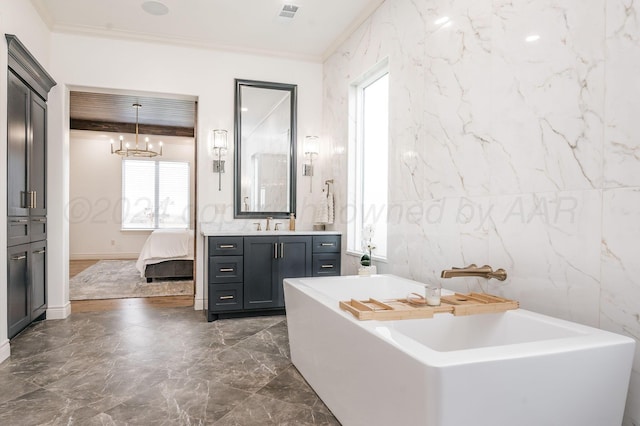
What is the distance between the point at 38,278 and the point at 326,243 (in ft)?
8.64

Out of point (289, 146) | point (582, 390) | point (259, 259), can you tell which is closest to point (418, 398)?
point (582, 390)

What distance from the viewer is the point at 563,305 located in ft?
6.08

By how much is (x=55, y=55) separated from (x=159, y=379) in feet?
11.0

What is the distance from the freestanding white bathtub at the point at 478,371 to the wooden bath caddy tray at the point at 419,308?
0.12ft

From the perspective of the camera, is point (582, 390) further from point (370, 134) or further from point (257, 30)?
point (257, 30)

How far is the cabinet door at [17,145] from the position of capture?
3.02 metres

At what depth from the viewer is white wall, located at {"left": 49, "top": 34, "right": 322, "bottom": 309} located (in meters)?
4.05

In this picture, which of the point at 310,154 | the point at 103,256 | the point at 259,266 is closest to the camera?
the point at 259,266

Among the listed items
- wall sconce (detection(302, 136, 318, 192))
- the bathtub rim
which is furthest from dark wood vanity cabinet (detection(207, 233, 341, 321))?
the bathtub rim

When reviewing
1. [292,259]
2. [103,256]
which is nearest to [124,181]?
[103,256]

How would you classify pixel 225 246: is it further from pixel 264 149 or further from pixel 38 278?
pixel 38 278

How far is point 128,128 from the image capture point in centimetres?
836

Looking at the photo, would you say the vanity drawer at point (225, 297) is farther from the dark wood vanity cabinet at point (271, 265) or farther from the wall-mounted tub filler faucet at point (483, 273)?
the wall-mounted tub filler faucet at point (483, 273)

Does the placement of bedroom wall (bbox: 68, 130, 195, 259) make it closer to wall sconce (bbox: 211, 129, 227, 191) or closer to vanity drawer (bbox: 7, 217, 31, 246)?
wall sconce (bbox: 211, 129, 227, 191)
